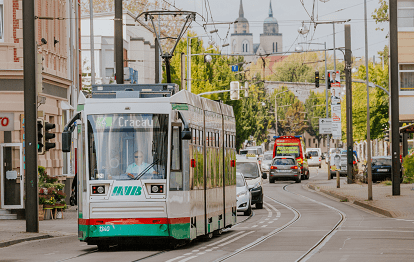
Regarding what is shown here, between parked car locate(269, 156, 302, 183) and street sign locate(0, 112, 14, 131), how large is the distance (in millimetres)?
29417

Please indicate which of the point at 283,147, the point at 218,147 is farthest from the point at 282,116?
the point at 218,147

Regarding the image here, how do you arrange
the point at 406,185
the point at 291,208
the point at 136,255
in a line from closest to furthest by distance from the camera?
1. the point at 136,255
2. the point at 291,208
3. the point at 406,185

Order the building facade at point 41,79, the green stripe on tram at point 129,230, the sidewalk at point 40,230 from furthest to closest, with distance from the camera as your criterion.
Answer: the building facade at point 41,79 < the sidewalk at point 40,230 < the green stripe on tram at point 129,230

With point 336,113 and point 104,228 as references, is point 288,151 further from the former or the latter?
point 104,228

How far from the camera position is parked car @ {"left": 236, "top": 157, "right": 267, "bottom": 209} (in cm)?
2956

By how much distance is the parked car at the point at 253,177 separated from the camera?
29.6 meters

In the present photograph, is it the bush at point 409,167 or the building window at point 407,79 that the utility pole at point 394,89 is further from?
the building window at point 407,79

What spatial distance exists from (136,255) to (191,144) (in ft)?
7.92

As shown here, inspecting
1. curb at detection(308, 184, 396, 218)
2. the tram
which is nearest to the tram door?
the tram

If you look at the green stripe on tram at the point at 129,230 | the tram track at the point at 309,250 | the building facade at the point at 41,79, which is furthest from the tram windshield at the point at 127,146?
the building facade at the point at 41,79

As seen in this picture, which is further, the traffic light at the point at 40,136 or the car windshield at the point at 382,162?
the car windshield at the point at 382,162

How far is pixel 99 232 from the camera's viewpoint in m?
14.7

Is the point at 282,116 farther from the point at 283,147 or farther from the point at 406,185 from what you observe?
the point at 406,185

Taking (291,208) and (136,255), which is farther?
(291,208)
